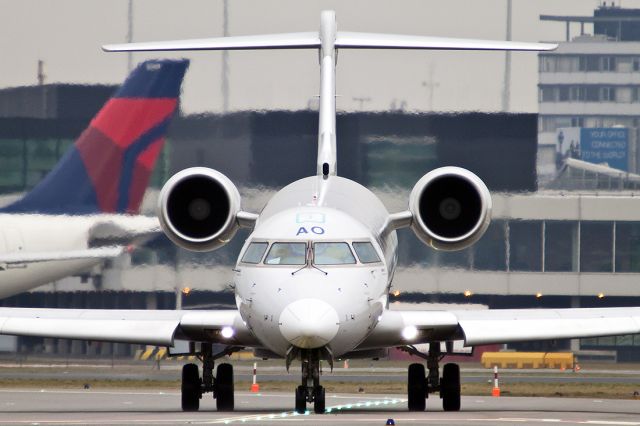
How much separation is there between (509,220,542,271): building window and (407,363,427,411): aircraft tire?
26951mm

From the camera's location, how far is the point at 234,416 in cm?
2011

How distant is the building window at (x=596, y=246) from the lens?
52375mm

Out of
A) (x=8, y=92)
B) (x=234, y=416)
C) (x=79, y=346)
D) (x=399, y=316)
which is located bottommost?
(x=234, y=416)

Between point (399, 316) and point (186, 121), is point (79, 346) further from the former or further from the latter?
point (399, 316)

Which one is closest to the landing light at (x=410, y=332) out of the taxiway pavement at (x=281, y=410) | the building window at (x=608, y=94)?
the taxiway pavement at (x=281, y=410)

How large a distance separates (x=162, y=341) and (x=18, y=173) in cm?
2315

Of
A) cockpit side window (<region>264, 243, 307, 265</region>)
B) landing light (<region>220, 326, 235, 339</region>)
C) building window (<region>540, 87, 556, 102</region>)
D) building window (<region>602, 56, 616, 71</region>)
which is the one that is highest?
building window (<region>540, 87, 556, 102</region>)

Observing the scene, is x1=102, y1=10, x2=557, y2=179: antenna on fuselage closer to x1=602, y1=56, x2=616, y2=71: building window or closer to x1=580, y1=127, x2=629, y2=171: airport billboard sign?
x1=580, y1=127, x2=629, y2=171: airport billboard sign

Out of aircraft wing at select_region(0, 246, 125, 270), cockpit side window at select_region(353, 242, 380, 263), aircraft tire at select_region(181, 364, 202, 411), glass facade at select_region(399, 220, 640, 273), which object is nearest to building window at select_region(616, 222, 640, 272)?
glass facade at select_region(399, 220, 640, 273)

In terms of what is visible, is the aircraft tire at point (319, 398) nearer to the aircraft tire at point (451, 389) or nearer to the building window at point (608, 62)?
the aircraft tire at point (451, 389)

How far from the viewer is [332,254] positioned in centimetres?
1925

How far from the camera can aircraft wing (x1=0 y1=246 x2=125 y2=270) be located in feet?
115

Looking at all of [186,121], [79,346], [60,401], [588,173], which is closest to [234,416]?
[60,401]

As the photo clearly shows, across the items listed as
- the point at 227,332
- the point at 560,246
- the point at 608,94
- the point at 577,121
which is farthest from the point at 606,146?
the point at 227,332
